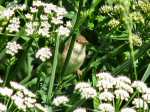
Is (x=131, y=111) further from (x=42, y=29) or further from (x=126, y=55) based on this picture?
(x=126, y=55)

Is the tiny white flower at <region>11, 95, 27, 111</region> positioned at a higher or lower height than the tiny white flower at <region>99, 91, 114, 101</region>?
higher

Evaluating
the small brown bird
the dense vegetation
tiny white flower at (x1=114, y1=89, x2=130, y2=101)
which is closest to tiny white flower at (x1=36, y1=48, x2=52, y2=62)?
the dense vegetation

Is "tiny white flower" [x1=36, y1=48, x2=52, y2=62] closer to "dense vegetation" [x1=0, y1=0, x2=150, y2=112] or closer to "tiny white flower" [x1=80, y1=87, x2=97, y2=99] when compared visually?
"dense vegetation" [x1=0, y1=0, x2=150, y2=112]

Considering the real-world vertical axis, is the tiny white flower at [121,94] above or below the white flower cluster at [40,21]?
below

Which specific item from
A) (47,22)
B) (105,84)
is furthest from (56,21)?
(105,84)

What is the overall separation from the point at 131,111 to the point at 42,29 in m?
0.66

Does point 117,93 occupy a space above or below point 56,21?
below

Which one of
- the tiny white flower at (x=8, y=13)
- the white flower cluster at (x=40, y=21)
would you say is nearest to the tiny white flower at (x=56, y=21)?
the white flower cluster at (x=40, y=21)

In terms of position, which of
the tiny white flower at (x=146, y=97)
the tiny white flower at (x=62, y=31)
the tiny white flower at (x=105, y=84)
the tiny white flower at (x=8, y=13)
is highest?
the tiny white flower at (x=8, y=13)

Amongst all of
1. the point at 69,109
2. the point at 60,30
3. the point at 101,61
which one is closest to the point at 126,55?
the point at 101,61

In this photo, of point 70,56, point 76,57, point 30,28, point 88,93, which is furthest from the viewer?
point 76,57

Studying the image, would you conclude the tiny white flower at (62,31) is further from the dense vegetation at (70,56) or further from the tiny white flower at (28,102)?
the tiny white flower at (28,102)

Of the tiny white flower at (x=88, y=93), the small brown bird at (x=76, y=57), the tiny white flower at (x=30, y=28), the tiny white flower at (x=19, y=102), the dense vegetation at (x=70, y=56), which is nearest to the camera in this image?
the tiny white flower at (x=19, y=102)

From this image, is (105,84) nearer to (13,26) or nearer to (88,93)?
(88,93)
